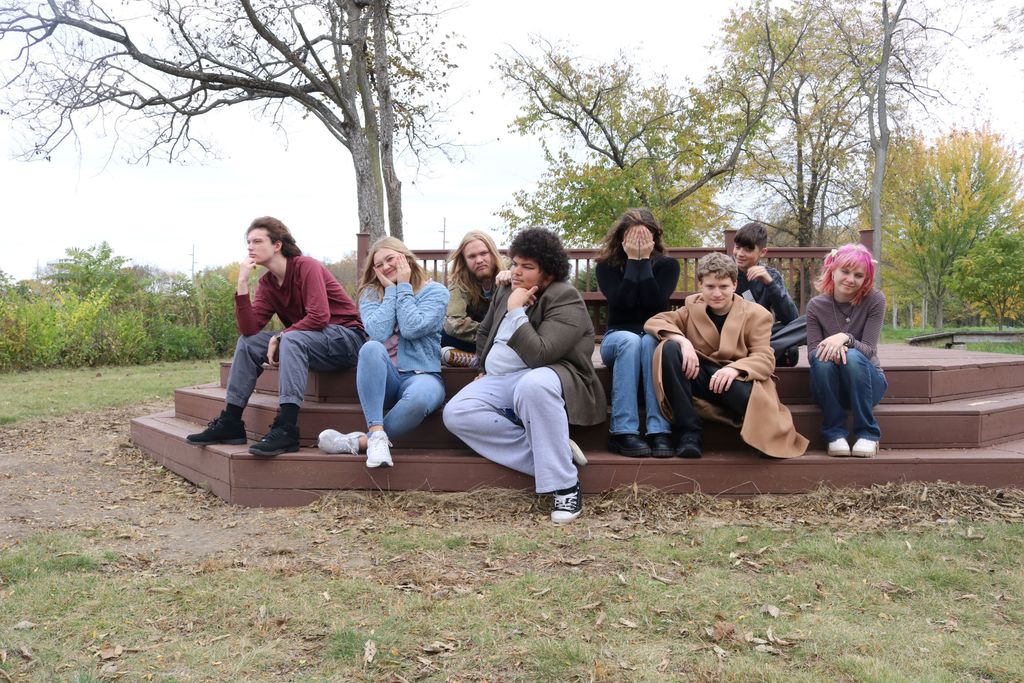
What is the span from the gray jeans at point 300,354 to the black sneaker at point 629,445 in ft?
5.56

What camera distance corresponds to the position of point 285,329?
4.47 meters

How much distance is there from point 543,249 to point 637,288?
0.73 metres

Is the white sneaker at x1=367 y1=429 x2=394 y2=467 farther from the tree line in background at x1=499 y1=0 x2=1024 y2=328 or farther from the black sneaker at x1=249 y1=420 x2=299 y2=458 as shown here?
the tree line in background at x1=499 y1=0 x2=1024 y2=328

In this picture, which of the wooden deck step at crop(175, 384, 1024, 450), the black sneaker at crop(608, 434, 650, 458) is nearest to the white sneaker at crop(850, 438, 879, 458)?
the wooden deck step at crop(175, 384, 1024, 450)

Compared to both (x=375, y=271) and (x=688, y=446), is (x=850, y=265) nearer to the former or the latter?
(x=688, y=446)

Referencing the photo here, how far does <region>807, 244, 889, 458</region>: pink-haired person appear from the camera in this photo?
407cm

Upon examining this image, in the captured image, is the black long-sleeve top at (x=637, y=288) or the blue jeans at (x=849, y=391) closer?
the blue jeans at (x=849, y=391)

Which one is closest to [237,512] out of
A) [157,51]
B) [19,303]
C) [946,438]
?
[946,438]

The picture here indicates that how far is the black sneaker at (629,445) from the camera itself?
407 centimetres

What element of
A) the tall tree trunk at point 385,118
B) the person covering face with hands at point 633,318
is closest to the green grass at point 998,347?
the tall tree trunk at point 385,118

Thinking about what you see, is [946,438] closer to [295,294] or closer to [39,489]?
[295,294]

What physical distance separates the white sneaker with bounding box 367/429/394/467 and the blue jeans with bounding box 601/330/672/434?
4.14 ft

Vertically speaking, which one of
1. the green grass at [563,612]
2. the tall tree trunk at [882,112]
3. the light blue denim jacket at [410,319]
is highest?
the tall tree trunk at [882,112]

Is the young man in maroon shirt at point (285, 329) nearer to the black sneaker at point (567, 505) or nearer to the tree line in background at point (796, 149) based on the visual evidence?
the black sneaker at point (567, 505)
